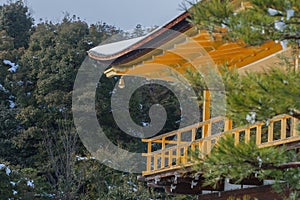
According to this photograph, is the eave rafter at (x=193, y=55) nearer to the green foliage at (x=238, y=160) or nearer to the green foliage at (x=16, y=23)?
the green foliage at (x=238, y=160)

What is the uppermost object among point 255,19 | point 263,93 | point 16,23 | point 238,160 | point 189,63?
point 16,23

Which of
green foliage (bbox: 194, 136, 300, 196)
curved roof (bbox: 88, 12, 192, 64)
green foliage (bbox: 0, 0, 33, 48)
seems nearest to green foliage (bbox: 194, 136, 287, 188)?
green foliage (bbox: 194, 136, 300, 196)

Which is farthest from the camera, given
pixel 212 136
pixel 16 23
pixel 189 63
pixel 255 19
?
pixel 16 23

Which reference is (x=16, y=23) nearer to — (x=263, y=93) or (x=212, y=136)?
(x=212, y=136)

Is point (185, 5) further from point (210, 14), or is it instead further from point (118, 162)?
point (118, 162)

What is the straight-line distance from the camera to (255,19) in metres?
3.05

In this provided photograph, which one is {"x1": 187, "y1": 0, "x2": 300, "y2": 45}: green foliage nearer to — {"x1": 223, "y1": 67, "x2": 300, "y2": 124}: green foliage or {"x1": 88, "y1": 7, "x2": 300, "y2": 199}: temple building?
{"x1": 223, "y1": 67, "x2": 300, "y2": 124}: green foliage

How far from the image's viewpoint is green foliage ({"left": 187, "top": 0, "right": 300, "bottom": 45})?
3.02 meters

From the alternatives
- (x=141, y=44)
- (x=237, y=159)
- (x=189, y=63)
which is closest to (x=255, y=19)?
(x=237, y=159)

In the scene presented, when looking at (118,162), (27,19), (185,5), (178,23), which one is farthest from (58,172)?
(185,5)

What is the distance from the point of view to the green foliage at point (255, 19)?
302cm

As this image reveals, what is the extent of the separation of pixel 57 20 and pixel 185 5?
1926 cm

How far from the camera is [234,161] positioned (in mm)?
3061

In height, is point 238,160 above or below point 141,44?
below
